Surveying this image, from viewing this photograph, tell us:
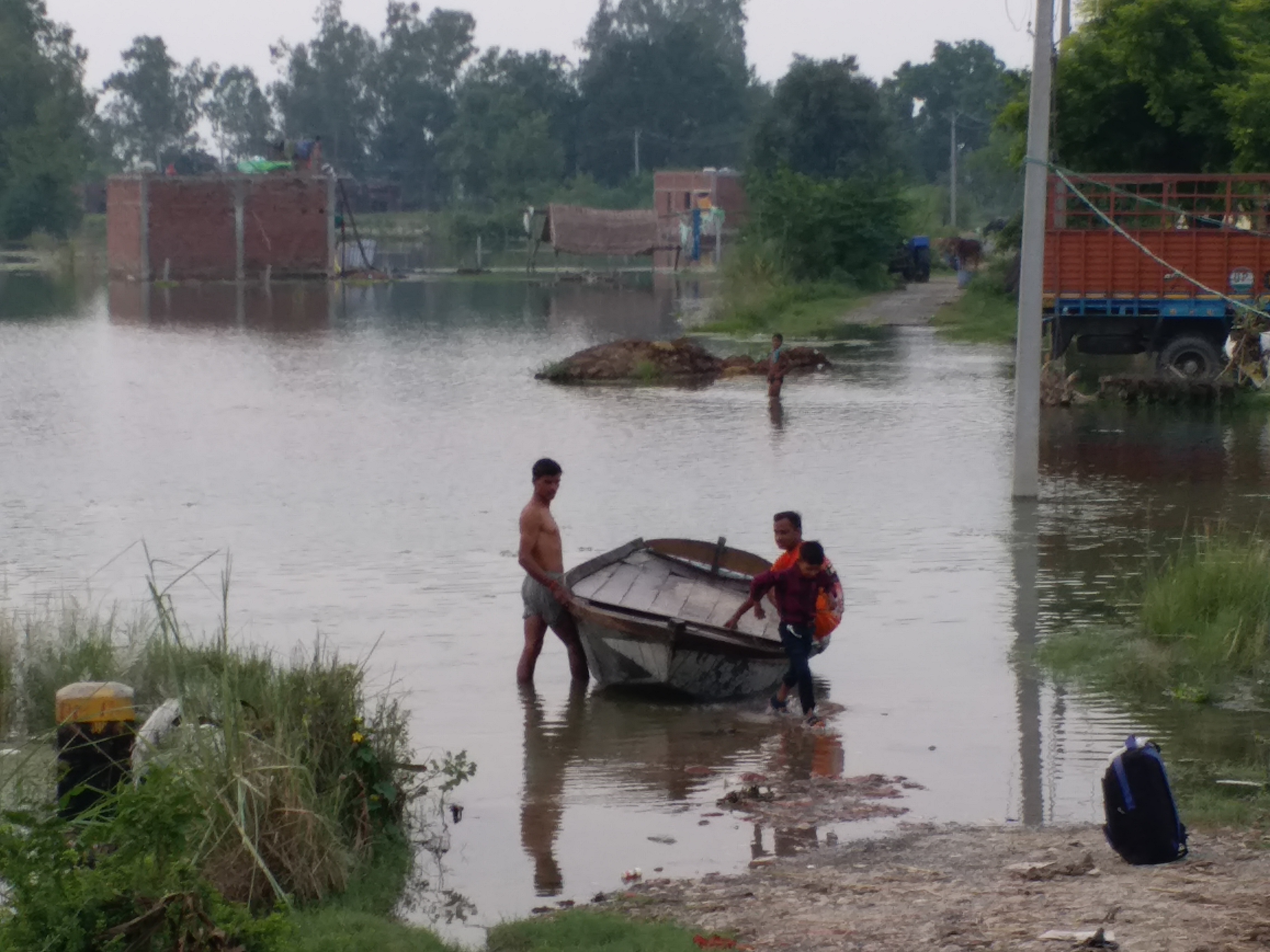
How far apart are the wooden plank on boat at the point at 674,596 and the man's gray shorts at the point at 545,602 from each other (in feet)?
2.52

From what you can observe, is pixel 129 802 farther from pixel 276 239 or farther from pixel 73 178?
pixel 73 178

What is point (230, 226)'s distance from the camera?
7594cm

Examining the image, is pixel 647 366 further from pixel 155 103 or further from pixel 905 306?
pixel 155 103

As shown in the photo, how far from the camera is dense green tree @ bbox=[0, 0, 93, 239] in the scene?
104812mm

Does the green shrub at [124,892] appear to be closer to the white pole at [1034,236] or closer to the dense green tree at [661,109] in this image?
the white pole at [1034,236]

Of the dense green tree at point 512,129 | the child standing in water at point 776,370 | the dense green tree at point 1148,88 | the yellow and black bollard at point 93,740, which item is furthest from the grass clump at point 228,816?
the dense green tree at point 512,129

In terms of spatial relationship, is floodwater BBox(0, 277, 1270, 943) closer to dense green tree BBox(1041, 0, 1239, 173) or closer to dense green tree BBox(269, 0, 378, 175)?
dense green tree BBox(1041, 0, 1239, 173)

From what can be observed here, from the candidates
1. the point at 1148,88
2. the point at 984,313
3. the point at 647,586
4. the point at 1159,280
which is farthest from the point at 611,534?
the point at 984,313

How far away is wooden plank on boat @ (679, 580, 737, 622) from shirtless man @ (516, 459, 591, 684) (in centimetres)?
84

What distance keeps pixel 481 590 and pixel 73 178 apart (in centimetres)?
9847

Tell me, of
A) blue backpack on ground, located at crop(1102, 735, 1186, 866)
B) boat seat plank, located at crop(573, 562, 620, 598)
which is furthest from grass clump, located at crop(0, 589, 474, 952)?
blue backpack on ground, located at crop(1102, 735, 1186, 866)

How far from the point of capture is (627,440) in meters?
24.1

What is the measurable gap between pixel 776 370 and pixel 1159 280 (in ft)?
19.2

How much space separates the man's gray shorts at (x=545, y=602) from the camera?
1114cm
